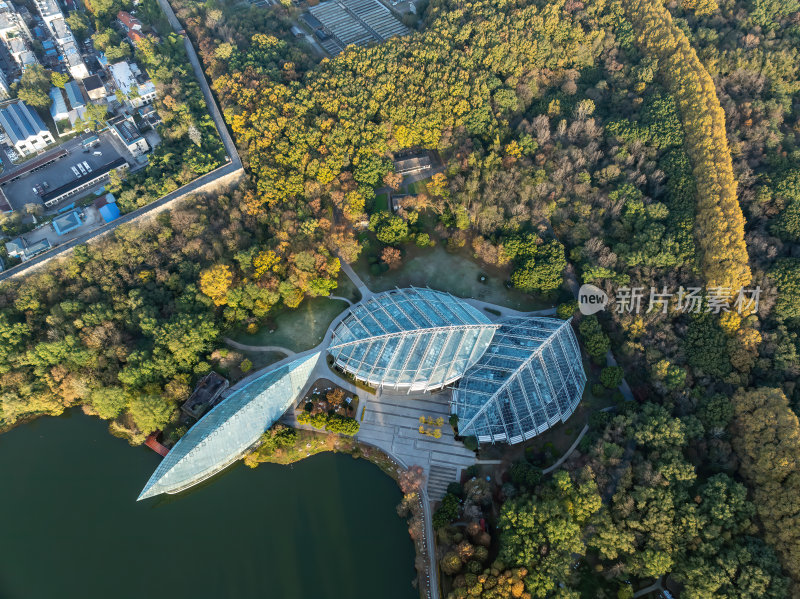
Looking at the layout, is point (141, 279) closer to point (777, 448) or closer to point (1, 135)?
point (1, 135)

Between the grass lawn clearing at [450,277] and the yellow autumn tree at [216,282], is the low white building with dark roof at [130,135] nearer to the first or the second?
the yellow autumn tree at [216,282]

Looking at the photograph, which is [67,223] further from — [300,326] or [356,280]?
[356,280]

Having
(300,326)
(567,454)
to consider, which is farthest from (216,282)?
(567,454)

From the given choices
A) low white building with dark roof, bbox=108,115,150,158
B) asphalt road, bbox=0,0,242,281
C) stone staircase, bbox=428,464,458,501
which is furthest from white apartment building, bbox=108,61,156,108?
stone staircase, bbox=428,464,458,501

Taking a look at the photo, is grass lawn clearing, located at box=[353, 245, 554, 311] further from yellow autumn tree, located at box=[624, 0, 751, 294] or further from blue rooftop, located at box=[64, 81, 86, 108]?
blue rooftop, located at box=[64, 81, 86, 108]
